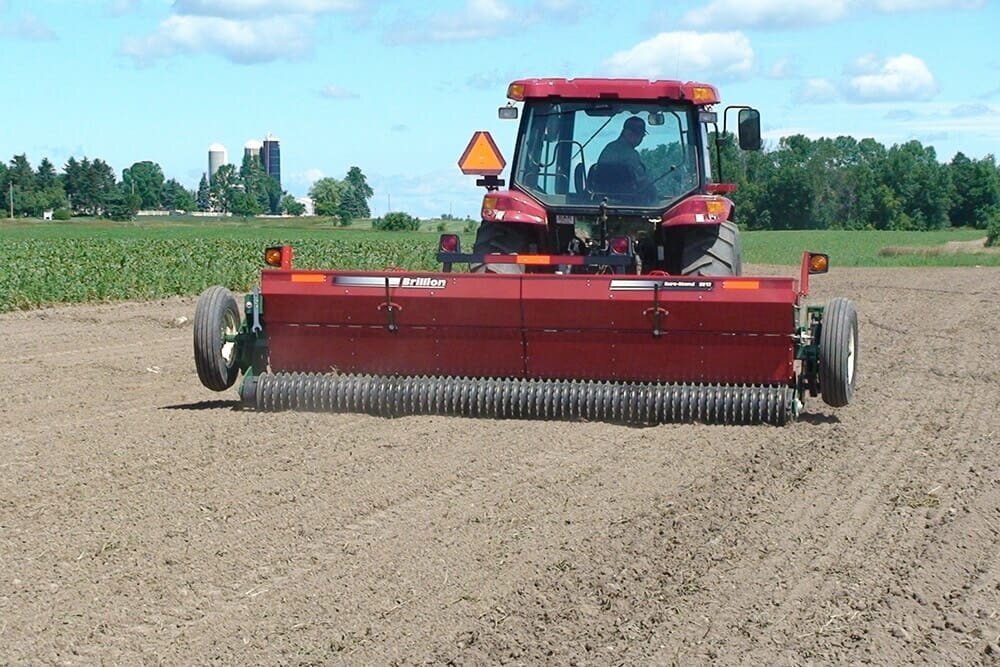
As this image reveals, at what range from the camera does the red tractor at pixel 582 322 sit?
8.25 meters

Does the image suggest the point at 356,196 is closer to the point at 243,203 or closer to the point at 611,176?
the point at 243,203

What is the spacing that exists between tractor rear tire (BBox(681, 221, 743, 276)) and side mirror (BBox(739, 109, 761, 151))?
568mm

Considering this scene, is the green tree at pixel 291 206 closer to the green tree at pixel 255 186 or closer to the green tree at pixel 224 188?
the green tree at pixel 255 186

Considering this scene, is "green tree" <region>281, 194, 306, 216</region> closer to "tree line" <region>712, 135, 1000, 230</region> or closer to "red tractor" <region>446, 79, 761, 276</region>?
"tree line" <region>712, 135, 1000, 230</region>

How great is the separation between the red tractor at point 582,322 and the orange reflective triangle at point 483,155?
0.32 meters

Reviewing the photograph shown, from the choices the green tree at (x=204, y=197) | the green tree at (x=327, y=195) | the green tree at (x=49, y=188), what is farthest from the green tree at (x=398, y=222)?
the green tree at (x=204, y=197)

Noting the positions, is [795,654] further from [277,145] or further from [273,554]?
[277,145]

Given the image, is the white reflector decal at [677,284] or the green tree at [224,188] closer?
the white reflector decal at [677,284]

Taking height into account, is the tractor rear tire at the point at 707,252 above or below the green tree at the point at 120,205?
below

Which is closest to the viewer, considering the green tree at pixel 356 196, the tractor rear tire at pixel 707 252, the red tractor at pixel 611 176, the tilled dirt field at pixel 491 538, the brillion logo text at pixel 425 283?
the tilled dirt field at pixel 491 538

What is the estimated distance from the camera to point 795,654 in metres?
4.24

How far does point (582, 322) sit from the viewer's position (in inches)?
331

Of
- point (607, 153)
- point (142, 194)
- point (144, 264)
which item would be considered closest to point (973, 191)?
point (142, 194)

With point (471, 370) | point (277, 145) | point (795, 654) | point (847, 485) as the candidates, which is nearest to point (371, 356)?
point (471, 370)
